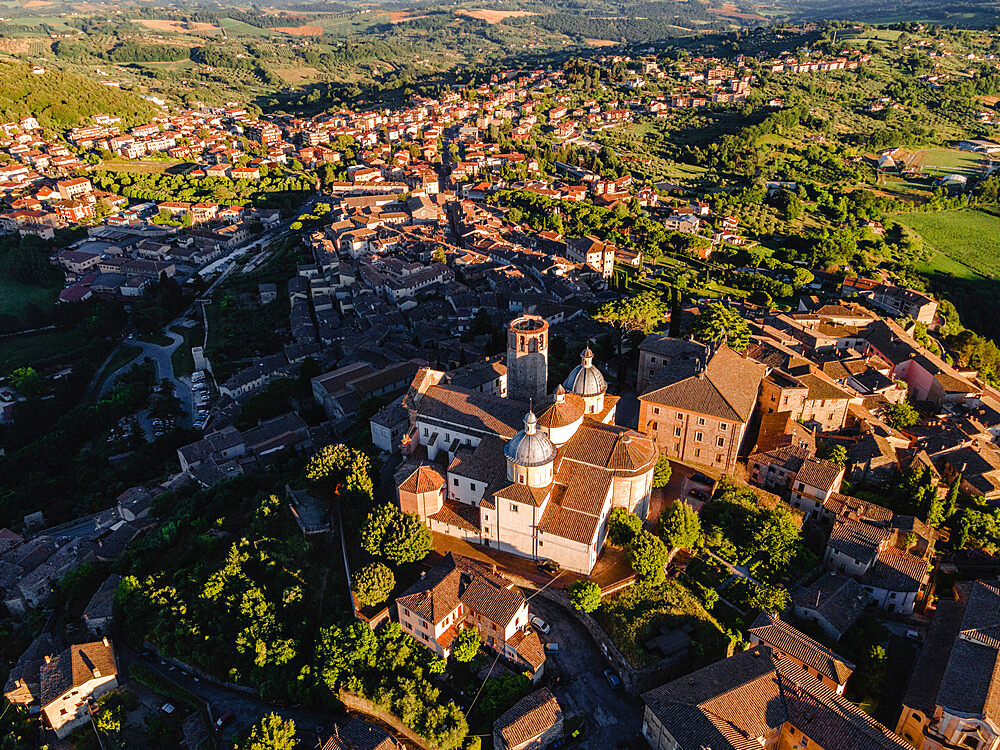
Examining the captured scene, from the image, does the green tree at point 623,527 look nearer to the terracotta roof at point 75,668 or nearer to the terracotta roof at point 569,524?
the terracotta roof at point 569,524

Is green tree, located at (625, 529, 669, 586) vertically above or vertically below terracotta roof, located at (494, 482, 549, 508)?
below

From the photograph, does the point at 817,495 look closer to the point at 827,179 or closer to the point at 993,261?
the point at 993,261

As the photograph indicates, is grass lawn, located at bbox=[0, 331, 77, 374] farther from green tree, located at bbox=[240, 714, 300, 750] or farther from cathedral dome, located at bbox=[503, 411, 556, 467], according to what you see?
cathedral dome, located at bbox=[503, 411, 556, 467]

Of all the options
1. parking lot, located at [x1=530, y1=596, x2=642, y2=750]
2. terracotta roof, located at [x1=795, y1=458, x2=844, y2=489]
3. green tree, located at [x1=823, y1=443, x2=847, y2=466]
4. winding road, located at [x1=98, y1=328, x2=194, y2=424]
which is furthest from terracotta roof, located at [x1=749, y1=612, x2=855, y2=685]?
winding road, located at [x1=98, y1=328, x2=194, y2=424]

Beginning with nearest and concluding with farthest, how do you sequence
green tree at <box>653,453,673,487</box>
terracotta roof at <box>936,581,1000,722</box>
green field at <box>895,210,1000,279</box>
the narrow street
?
terracotta roof at <box>936,581,1000,722</box>, the narrow street, green tree at <box>653,453,673,487</box>, green field at <box>895,210,1000,279</box>

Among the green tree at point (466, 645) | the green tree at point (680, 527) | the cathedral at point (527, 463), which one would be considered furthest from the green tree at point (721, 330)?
the green tree at point (466, 645)

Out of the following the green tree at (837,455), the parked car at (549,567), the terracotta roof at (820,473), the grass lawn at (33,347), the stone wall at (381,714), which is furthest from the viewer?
the grass lawn at (33,347)
